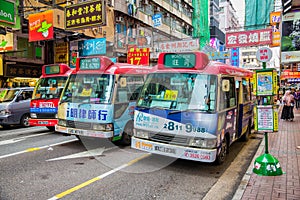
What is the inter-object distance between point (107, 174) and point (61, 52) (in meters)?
15.1

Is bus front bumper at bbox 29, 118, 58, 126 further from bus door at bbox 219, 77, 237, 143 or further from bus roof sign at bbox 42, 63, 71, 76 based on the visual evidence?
bus door at bbox 219, 77, 237, 143

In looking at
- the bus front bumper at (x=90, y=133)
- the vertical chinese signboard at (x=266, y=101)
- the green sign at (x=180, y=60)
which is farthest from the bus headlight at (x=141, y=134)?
the vertical chinese signboard at (x=266, y=101)

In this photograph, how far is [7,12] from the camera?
11.2 m

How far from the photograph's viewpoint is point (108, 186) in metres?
4.94

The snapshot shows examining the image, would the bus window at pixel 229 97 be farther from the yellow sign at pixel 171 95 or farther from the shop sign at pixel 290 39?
the shop sign at pixel 290 39

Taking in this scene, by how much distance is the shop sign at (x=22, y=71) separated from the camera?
16.4 metres

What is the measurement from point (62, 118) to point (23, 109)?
5.45 metres

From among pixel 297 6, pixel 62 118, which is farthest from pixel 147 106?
pixel 297 6

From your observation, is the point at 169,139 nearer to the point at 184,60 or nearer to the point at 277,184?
→ the point at 184,60

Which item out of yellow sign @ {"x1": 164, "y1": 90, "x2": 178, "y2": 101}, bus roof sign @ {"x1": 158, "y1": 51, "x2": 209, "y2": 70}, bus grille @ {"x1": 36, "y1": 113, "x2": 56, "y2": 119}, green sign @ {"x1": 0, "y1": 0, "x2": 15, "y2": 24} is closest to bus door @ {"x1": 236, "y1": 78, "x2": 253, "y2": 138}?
bus roof sign @ {"x1": 158, "y1": 51, "x2": 209, "y2": 70}

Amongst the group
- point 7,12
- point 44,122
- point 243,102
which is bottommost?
point 44,122

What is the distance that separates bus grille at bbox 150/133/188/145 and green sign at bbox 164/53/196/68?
158cm

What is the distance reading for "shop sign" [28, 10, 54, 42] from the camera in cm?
1287

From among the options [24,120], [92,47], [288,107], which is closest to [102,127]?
[24,120]
